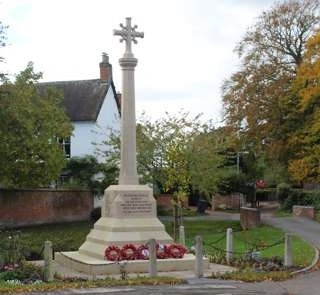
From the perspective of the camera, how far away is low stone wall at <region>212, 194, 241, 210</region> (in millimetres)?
64188

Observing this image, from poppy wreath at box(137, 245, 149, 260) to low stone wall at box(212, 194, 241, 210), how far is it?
148ft

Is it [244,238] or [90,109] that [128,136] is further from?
[90,109]

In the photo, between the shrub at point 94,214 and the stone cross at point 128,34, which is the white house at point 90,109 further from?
the stone cross at point 128,34

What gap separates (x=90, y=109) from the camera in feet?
178

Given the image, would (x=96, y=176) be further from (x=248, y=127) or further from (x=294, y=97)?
(x=294, y=97)

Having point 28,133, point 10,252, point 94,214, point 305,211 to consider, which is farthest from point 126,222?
point 94,214

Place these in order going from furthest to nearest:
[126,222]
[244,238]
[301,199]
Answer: [301,199]
[244,238]
[126,222]

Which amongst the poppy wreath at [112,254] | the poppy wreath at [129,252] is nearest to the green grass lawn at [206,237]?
the poppy wreath at [112,254]

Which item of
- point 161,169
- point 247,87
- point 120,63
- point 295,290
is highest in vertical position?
point 247,87

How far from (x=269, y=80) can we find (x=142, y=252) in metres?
32.3

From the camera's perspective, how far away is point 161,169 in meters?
35.7

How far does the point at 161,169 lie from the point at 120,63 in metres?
15.5

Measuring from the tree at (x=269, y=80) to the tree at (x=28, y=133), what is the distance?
1421cm

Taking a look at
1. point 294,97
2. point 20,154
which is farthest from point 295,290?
point 294,97
